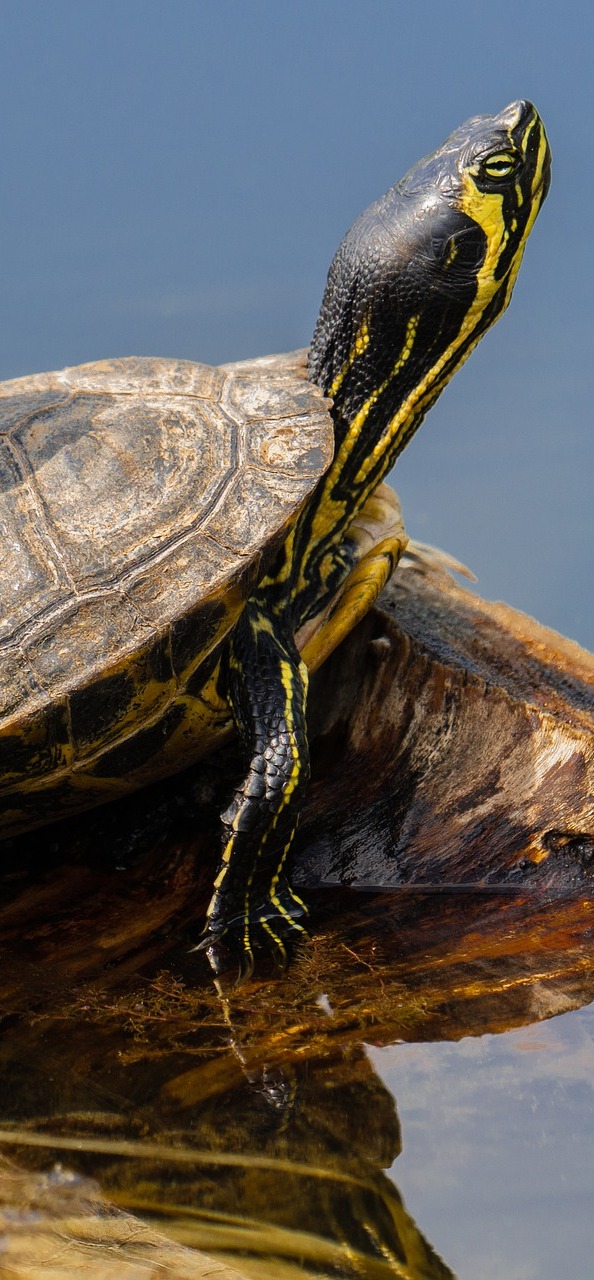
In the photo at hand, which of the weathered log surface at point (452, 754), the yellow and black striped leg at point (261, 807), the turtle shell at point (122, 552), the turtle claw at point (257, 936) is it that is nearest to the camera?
the turtle claw at point (257, 936)

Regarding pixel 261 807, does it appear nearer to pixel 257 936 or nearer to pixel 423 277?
pixel 257 936

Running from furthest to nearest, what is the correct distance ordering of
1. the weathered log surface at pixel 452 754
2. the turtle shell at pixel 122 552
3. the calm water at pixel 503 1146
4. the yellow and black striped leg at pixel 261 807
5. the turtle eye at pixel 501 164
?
1. the turtle eye at pixel 501 164
2. the weathered log surface at pixel 452 754
3. the yellow and black striped leg at pixel 261 807
4. the turtle shell at pixel 122 552
5. the calm water at pixel 503 1146

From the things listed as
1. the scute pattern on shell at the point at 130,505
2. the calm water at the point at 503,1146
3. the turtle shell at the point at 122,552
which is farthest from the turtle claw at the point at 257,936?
the scute pattern on shell at the point at 130,505

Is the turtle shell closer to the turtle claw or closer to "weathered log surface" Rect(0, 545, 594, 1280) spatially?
"weathered log surface" Rect(0, 545, 594, 1280)

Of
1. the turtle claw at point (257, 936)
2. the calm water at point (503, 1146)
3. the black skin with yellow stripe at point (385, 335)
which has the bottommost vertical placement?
the calm water at point (503, 1146)

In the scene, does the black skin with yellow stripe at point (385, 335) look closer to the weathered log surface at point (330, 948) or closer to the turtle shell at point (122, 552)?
the turtle shell at point (122, 552)
